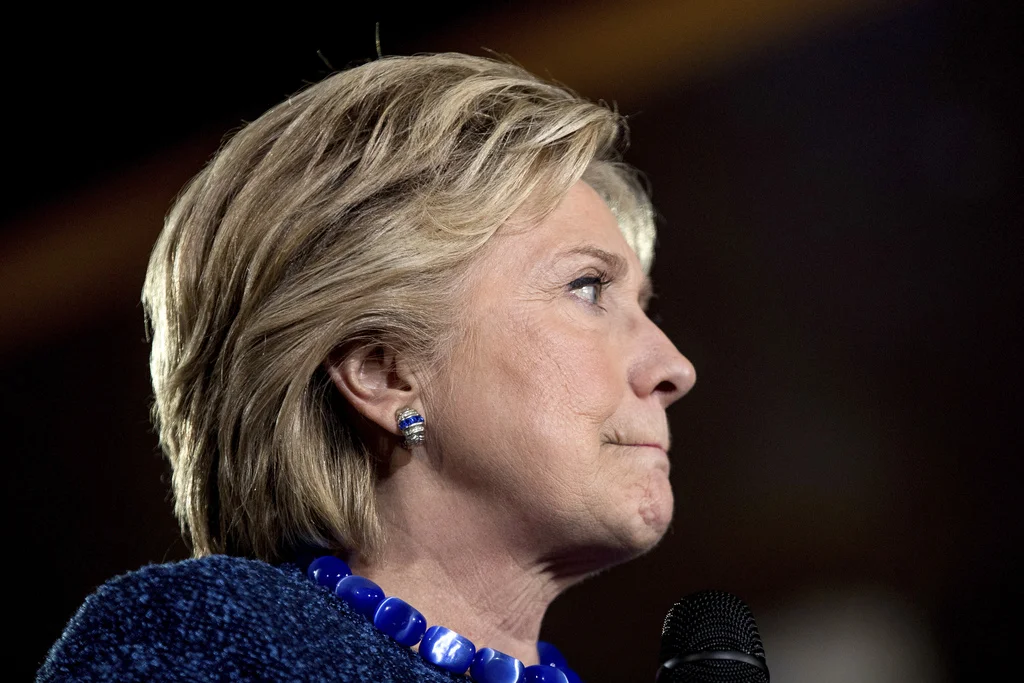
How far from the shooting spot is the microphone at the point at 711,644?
1029mm

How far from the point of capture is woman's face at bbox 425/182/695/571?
3.82 feet

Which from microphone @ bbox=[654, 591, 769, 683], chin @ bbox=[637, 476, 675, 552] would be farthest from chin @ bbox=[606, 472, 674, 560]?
microphone @ bbox=[654, 591, 769, 683]

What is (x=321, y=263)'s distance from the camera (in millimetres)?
1225

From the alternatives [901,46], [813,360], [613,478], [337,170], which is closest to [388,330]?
[337,170]

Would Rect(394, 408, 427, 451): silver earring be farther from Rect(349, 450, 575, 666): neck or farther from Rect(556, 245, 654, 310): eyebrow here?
Rect(556, 245, 654, 310): eyebrow

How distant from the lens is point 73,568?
1.96 metres

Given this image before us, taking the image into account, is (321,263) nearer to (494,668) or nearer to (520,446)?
(520,446)

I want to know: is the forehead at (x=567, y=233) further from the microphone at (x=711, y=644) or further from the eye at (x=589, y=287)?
the microphone at (x=711, y=644)

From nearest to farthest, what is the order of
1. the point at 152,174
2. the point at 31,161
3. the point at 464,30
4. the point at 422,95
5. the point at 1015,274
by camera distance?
the point at 422,95 < the point at 31,161 < the point at 152,174 < the point at 464,30 < the point at 1015,274

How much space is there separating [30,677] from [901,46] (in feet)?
7.50

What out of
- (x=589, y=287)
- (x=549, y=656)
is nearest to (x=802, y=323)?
(x=589, y=287)

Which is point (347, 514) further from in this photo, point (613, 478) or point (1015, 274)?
point (1015, 274)

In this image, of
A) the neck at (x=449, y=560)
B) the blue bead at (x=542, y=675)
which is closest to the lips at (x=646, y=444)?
the neck at (x=449, y=560)

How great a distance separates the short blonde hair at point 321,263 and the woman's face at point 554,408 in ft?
0.15
